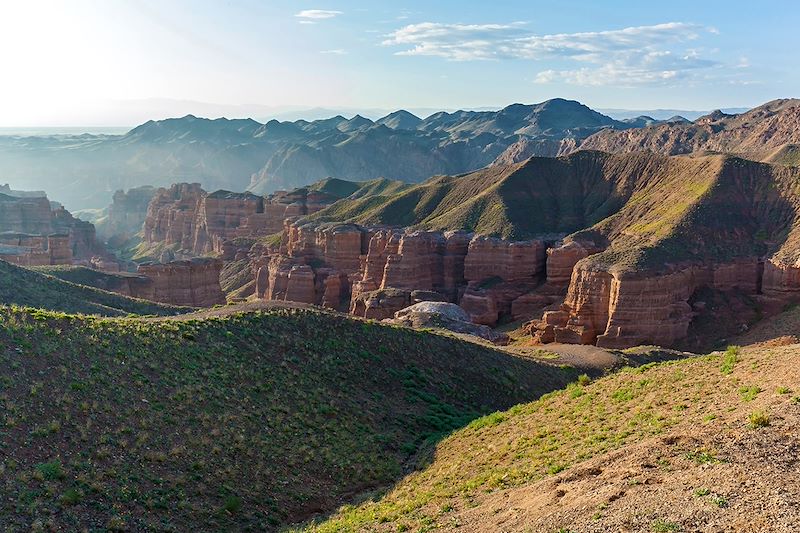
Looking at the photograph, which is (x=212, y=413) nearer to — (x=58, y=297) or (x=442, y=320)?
(x=58, y=297)

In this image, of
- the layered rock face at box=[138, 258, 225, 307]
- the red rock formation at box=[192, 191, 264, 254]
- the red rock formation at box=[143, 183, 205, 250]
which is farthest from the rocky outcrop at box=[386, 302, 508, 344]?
the red rock formation at box=[143, 183, 205, 250]

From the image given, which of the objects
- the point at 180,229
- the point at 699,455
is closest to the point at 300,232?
the point at 180,229

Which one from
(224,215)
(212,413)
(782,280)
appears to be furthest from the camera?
(224,215)

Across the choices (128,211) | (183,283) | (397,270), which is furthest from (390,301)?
(128,211)

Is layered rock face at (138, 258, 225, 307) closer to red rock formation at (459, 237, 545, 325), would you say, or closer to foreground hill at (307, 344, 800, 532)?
red rock formation at (459, 237, 545, 325)

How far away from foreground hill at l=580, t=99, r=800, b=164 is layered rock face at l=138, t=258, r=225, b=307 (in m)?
62.9

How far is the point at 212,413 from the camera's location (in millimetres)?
20188

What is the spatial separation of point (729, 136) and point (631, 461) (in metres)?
111

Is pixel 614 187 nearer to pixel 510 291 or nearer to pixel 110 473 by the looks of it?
pixel 510 291

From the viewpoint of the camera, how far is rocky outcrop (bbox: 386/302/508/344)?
4462 cm

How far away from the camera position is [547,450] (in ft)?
54.3

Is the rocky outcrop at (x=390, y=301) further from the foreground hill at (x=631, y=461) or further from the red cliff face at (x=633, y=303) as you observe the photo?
the foreground hill at (x=631, y=461)

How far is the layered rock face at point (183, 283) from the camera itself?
64.9 meters

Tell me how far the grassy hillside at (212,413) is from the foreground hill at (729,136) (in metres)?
67.5
